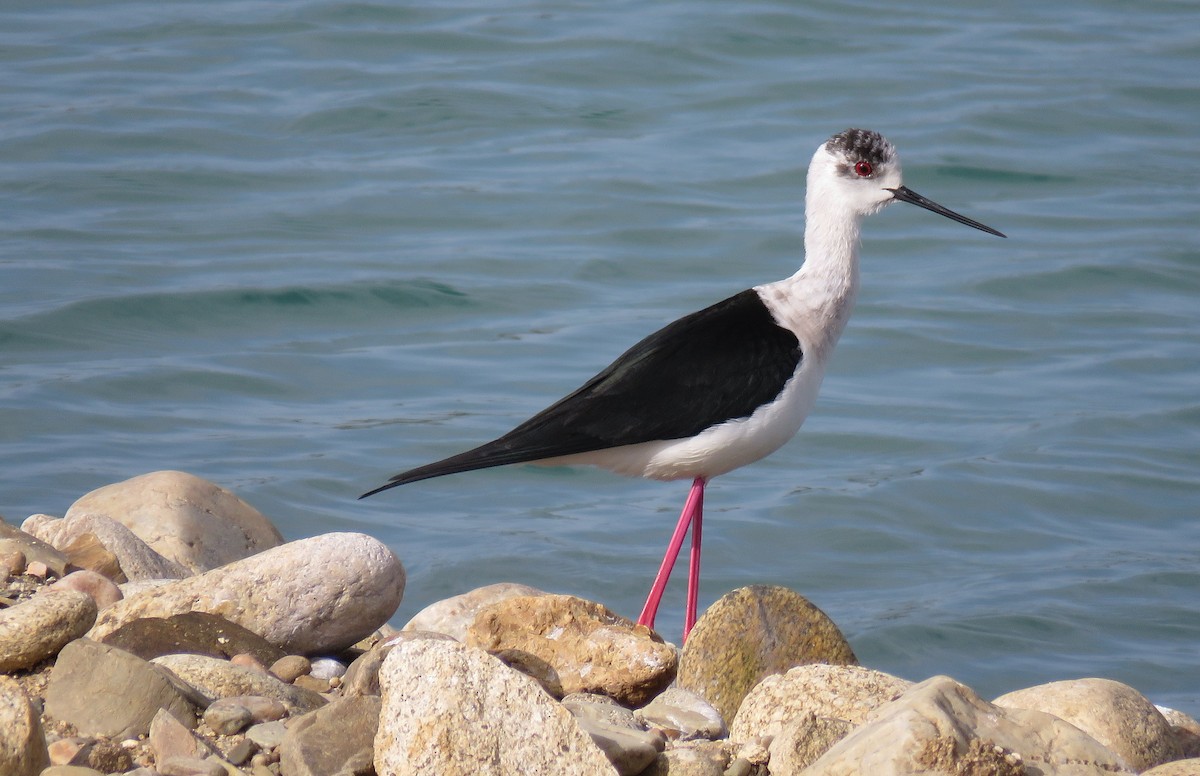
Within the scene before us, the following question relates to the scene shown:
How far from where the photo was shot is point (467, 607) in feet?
19.1

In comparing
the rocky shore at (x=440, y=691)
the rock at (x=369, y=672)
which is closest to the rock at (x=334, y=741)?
the rocky shore at (x=440, y=691)

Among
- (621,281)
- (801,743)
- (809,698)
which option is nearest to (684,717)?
(809,698)

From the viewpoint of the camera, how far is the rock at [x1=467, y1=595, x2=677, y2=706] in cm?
488

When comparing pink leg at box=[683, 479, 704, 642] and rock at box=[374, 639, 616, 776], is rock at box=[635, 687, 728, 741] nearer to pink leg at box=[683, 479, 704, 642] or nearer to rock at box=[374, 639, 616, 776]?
rock at box=[374, 639, 616, 776]

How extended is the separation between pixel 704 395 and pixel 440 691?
265cm

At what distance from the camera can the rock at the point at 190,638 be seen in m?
4.67

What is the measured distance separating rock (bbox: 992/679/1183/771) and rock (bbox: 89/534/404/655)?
204 centimetres

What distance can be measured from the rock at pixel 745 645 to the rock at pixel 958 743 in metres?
1.05

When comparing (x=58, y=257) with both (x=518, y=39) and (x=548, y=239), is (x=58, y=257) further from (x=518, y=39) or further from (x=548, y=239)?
(x=518, y=39)

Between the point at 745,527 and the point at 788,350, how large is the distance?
3.36 metres

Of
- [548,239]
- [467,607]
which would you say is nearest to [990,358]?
[548,239]

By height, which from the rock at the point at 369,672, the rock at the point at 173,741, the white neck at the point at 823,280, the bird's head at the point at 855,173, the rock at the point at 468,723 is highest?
the bird's head at the point at 855,173

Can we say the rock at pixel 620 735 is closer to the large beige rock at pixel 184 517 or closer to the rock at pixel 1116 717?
the rock at pixel 1116 717

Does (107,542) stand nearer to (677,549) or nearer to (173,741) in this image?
(677,549)
